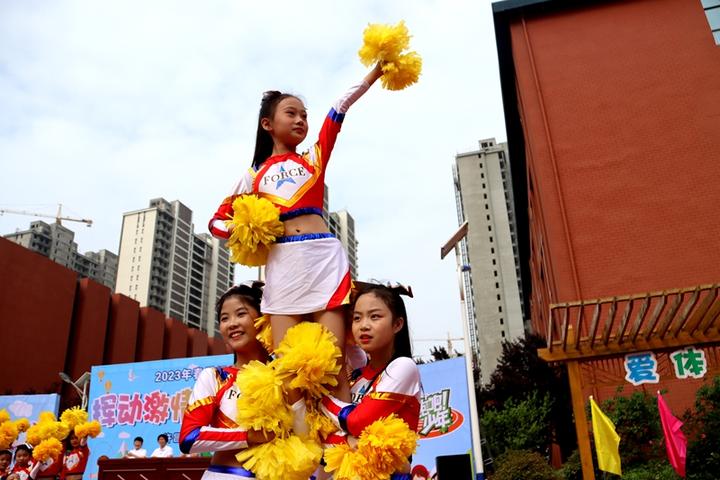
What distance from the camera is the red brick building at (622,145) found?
14.1 m

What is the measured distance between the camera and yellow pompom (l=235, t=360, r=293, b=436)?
253cm

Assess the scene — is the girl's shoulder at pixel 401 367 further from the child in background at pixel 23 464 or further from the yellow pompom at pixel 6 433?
the child in background at pixel 23 464

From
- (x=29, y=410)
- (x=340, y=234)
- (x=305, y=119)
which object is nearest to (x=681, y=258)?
(x=305, y=119)

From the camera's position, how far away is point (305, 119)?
3.51 metres

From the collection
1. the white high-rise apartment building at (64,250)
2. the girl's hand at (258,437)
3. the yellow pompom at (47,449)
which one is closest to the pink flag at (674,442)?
the yellow pompom at (47,449)

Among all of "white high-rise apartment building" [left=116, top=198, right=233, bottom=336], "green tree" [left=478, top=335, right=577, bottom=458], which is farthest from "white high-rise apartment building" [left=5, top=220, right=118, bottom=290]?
"green tree" [left=478, top=335, right=577, bottom=458]

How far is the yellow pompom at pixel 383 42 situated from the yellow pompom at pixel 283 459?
6.89 feet

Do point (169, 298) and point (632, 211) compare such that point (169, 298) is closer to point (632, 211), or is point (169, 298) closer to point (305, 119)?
point (632, 211)

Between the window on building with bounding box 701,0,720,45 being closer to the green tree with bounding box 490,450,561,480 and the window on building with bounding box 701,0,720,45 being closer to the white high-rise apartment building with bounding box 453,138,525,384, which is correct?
the green tree with bounding box 490,450,561,480

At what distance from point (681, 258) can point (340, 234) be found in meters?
56.7

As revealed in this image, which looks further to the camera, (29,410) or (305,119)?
(29,410)

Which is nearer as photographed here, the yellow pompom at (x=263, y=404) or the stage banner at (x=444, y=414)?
the yellow pompom at (x=263, y=404)

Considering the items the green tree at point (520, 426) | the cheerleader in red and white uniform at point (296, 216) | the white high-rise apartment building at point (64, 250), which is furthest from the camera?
the white high-rise apartment building at point (64, 250)

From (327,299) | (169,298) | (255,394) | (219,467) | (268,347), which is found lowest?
(219,467)
